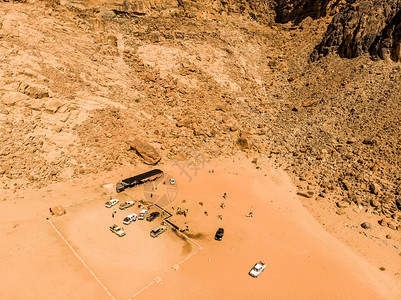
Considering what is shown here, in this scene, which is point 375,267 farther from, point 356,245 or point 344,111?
point 344,111

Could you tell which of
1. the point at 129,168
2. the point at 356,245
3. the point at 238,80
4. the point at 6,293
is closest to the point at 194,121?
the point at 129,168

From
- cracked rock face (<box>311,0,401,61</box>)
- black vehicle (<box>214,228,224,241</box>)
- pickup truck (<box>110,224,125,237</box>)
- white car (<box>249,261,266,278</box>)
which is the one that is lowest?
pickup truck (<box>110,224,125,237</box>)

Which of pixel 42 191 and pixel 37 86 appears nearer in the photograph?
pixel 42 191

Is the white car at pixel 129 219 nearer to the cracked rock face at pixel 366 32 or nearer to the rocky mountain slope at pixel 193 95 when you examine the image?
the rocky mountain slope at pixel 193 95

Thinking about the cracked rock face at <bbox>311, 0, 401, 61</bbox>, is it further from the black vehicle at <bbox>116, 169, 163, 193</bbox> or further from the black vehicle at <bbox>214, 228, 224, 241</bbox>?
the black vehicle at <bbox>214, 228, 224, 241</bbox>

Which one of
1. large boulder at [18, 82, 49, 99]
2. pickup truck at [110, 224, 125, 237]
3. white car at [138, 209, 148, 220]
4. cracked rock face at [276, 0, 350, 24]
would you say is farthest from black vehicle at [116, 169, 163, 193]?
cracked rock face at [276, 0, 350, 24]

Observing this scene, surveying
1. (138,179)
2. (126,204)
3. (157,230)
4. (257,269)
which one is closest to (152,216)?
(157,230)

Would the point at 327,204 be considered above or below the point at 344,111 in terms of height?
below
